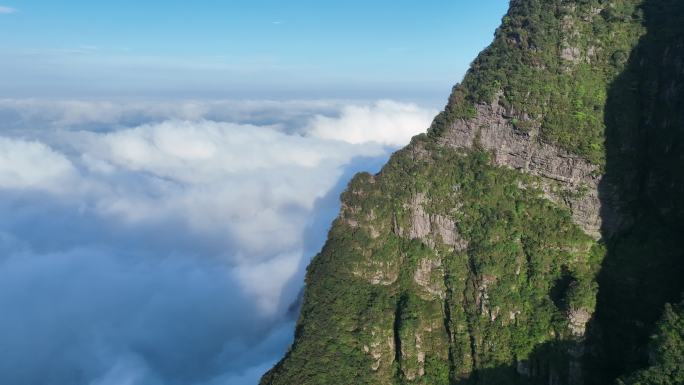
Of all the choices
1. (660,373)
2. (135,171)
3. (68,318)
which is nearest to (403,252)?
(660,373)

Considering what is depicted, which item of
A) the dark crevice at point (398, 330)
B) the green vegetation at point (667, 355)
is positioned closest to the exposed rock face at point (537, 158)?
the green vegetation at point (667, 355)

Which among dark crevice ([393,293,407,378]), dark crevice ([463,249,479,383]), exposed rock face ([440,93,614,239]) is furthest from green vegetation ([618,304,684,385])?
dark crevice ([393,293,407,378])

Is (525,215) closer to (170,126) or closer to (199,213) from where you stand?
(199,213)

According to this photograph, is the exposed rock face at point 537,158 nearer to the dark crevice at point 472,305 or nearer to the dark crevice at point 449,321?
the dark crevice at point 472,305

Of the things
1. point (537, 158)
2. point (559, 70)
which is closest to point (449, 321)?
point (537, 158)

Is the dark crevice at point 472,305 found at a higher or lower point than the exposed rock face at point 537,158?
lower

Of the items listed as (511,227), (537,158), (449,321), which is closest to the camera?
(449,321)

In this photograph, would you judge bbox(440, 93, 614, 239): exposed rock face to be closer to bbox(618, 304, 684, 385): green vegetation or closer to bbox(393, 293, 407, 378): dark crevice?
bbox(618, 304, 684, 385): green vegetation

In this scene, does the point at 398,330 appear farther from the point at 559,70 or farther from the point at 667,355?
the point at 559,70
